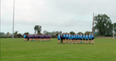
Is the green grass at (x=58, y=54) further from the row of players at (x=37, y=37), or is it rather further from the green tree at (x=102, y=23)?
→ the green tree at (x=102, y=23)

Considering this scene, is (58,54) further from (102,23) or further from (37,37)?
(102,23)

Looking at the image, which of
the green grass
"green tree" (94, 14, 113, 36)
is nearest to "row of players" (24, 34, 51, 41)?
the green grass

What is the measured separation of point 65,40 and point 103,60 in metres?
14.7

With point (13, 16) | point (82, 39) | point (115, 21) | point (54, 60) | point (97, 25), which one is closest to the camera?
point (54, 60)

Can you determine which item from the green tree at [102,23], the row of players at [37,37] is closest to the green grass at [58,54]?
the row of players at [37,37]

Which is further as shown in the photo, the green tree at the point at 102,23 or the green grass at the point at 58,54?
the green tree at the point at 102,23

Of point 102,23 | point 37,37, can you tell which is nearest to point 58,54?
point 37,37

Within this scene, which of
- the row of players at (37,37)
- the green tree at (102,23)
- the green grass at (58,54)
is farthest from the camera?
the green tree at (102,23)

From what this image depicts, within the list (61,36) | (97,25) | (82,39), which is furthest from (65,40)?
(97,25)

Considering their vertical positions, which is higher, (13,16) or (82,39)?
(13,16)

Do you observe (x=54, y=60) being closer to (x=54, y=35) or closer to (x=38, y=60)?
(x=38, y=60)

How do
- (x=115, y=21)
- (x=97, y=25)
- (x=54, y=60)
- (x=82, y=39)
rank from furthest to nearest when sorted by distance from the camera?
(x=97, y=25), (x=115, y=21), (x=82, y=39), (x=54, y=60)

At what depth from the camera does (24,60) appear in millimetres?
7535

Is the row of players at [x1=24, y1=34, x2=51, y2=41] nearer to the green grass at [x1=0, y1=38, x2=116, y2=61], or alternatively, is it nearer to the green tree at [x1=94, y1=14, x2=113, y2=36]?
the green grass at [x1=0, y1=38, x2=116, y2=61]
